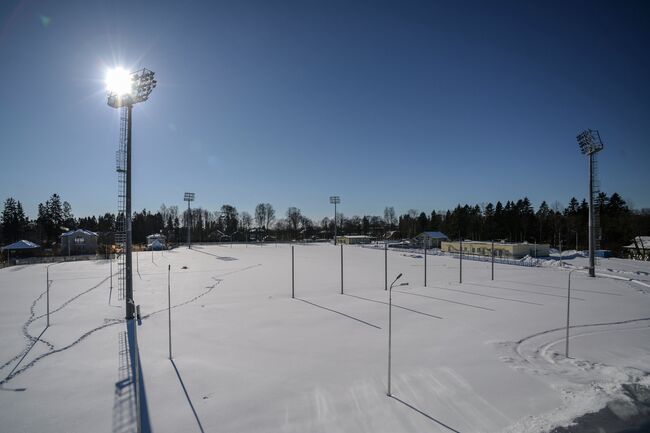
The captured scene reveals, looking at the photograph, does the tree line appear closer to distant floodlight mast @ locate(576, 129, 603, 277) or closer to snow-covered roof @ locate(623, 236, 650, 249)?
snow-covered roof @ locate(623, 236, 650, 249)

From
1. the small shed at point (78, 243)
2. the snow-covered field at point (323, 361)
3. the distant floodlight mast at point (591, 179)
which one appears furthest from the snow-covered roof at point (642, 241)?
the small shed at point (78, 243)

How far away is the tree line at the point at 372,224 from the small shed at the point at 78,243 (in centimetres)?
1802

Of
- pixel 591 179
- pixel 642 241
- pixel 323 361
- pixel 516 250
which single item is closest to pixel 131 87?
pixel 323 361

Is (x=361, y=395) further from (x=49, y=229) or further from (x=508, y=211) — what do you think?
(x=49, y=229)

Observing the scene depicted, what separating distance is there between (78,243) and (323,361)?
65.7m

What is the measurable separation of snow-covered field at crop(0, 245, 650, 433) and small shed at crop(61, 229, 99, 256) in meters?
41.8

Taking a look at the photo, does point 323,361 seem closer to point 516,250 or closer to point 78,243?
point 516,250

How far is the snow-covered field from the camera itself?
830 cm

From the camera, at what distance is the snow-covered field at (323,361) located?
27.2ft

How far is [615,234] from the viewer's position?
214ft

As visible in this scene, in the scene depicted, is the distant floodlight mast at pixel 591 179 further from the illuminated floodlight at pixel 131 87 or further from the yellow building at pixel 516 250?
the illuminated floodlight at pixel 131 87

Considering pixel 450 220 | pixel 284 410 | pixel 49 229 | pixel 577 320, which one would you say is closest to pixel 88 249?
pixel 49 229

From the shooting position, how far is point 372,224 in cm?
14750

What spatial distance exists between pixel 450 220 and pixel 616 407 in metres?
101
